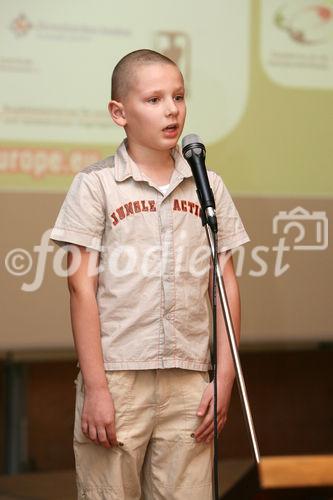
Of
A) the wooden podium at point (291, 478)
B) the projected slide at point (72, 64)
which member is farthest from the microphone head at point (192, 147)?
the projected slide at point (72, 64)

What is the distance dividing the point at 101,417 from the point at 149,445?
129 mm

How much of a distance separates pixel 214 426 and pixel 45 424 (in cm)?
169

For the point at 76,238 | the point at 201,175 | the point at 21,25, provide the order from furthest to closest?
the point at 21,25
the point at 76,238
the point at 201,175

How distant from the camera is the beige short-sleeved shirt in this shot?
164 centimetres

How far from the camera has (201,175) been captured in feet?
5.05

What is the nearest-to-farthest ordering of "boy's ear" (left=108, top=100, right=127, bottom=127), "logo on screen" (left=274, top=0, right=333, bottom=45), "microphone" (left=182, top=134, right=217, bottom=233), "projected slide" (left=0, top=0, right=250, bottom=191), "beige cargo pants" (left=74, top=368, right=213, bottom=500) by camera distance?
"microphone" (left=182, top=134, right=217, bottom=233) → "beige cargo pants" (left=74, top=368, right=213, bottom=500) → "boy's ear" (left=108, top=100, right=127, bottom=127) → "projected slide" (left=0, top=0, right=250, bottom=191) → "logo on screen" (left=274, top=0, right=333, bottom=45)

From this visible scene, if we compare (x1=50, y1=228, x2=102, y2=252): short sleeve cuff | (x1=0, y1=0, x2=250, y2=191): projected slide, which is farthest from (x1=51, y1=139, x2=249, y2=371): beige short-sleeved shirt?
(x1=0, y1=0, x2=250, y2=191): projected slide

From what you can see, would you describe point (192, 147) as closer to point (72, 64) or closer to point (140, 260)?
point (140, 260)

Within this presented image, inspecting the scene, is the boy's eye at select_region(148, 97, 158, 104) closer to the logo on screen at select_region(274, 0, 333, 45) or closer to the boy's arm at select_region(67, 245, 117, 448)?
the boy's arm at select_region(67, 245, 117, 448)

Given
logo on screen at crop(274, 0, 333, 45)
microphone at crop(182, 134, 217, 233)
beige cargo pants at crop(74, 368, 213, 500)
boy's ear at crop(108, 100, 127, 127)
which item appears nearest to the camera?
microphone at crop(182, 134, 217, 233)

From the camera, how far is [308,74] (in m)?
2.87

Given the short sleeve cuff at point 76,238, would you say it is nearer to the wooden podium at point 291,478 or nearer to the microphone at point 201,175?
the microphone at point 201,175

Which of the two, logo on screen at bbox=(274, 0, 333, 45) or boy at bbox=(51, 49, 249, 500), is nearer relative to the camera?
boy at bbox=(51, 49, 249, 500)

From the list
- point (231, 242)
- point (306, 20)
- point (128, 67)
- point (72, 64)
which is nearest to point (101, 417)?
point (231, 242)
